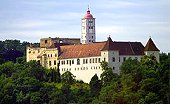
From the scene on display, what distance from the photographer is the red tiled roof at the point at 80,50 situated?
346 ft

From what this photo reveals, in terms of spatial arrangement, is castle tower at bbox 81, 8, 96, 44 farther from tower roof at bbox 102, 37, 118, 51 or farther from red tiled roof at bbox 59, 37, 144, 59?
tower roof at bbox 102, 37, 118, 51

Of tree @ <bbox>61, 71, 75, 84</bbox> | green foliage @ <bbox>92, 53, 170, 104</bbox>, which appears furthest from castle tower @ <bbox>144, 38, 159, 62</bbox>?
tree @ <bbox>61, 71, 75, 84</bbox>

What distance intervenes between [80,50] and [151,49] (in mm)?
9528

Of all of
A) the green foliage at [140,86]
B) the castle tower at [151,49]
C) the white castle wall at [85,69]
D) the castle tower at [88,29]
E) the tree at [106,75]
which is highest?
the castle tower at [88,29]

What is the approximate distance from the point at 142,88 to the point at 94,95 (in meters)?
13.2

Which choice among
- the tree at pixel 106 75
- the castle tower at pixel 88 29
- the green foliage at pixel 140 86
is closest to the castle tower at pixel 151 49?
the green foliage at pixel 140 86

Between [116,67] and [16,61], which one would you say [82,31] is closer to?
[16,61]

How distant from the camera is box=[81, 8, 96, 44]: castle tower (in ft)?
A: 393

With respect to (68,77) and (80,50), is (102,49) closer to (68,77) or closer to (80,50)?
(68,77)

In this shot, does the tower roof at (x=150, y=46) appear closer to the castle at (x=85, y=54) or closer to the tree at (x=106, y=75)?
the castle at (x=85, y=54)

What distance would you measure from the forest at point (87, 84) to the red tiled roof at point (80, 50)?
243cm

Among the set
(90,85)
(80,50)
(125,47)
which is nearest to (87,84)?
(90,85)

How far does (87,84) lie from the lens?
103 metres

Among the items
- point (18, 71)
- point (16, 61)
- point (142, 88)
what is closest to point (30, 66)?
point (18, 71)
